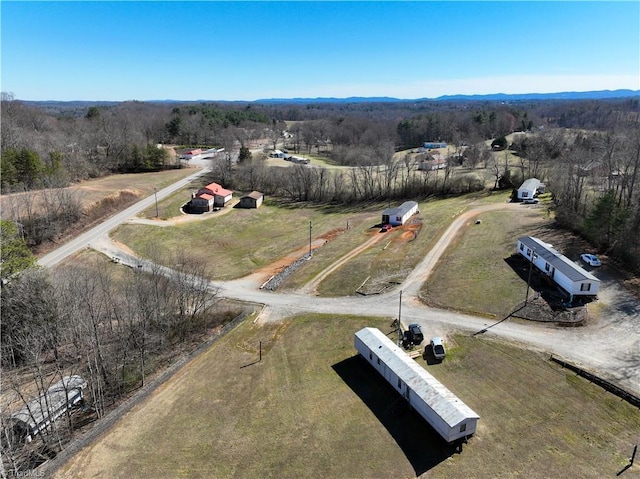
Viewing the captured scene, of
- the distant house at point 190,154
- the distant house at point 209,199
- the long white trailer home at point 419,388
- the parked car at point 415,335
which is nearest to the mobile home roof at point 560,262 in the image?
the parked car at point 415,335

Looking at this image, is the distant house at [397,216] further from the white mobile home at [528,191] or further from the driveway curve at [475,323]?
the white mobile home at [528,191]

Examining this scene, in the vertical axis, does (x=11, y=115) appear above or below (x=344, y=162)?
above

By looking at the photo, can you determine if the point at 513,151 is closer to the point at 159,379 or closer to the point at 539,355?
the point at 539,355

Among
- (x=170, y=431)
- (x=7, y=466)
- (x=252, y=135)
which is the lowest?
(x=170, y=431)

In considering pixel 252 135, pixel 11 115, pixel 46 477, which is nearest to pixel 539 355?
pixel 46 477

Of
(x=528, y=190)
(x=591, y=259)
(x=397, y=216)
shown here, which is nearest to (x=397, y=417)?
(x=591, y=259)

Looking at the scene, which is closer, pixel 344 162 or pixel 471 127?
pixel 344 162

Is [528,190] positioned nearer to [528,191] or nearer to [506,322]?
[528,191]
